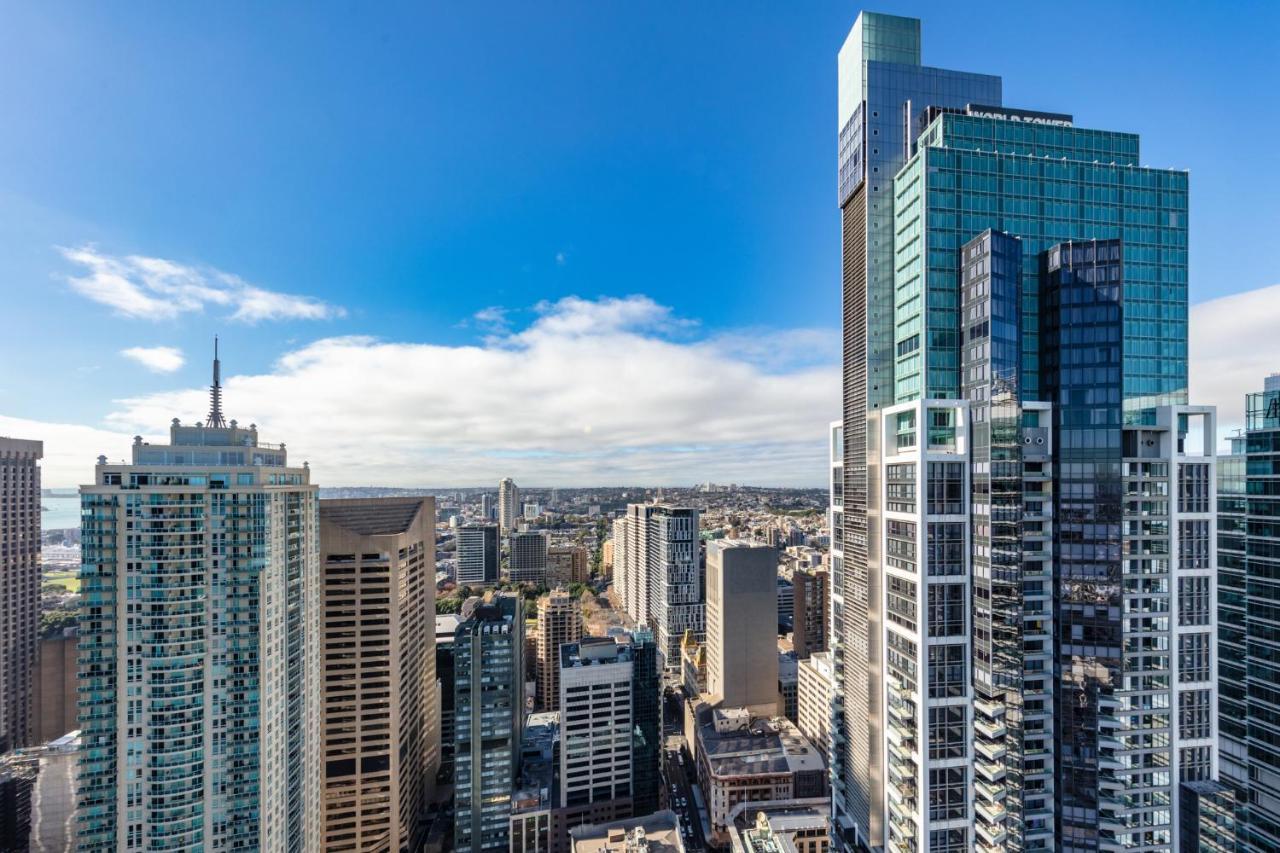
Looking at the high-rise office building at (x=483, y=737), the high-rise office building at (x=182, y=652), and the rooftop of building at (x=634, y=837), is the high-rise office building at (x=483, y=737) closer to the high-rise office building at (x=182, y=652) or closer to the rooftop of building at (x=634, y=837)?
the rooftop of building at (x=634, y=837)

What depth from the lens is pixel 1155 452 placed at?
3822 cm

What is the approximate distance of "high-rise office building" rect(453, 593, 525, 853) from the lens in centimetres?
6525

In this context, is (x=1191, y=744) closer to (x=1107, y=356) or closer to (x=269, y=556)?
(x=1107, y=356)

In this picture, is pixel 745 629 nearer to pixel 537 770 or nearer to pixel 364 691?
pixel 537 770

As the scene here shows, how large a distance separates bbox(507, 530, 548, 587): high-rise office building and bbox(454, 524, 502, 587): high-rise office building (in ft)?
29.8

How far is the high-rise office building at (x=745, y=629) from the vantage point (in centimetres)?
9756

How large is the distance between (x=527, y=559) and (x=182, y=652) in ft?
491

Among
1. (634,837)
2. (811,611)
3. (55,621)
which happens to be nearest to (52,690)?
(55,621)

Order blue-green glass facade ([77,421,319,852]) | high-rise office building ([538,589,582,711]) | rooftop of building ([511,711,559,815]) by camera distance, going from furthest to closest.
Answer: high-rise office building ([538,589,582,711]), rooftop of building ([511,711,559,815]), blue-green glass facade ([77,421,319,852])

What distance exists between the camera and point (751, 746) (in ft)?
253

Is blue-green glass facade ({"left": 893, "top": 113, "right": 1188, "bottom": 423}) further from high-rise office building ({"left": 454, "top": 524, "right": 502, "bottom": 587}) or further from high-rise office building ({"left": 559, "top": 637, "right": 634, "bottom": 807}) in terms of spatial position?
high-rise office building ({"left": 454, "top": 524, "right": 502, "bottom": 587})

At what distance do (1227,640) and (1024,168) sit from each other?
1803 inches

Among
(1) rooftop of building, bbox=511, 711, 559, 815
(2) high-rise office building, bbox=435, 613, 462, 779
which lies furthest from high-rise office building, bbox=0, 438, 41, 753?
(1) rooftop of building, bbox=511, 711, 559, 815

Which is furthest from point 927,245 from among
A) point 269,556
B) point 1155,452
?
point 269,556
